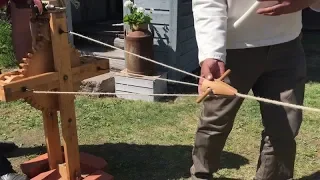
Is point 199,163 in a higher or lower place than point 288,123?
lower

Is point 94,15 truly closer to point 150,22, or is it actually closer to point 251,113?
point 150,22

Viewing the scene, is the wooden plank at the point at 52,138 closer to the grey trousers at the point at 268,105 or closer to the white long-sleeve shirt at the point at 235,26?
the grey trousers at the point at 268,105

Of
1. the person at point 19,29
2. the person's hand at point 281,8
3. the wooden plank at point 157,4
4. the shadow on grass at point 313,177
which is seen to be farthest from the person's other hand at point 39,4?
the wooden plank at point 157,4

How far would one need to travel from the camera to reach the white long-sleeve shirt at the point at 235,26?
227cm

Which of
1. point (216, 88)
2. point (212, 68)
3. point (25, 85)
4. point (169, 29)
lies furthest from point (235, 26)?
point (169, 29)

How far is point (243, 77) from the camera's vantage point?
2.52 meters

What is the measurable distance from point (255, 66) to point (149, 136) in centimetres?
153

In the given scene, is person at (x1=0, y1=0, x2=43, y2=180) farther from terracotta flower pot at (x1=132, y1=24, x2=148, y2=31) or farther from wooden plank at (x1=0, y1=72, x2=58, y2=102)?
terracotta flower pot at (x1=132, y1=24, x2=148, y2=31)

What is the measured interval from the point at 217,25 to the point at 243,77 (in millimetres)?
371

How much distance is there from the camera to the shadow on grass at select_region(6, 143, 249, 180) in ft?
10.7

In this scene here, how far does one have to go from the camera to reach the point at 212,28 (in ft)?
7.48

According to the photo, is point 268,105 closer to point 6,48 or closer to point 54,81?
point 54,81

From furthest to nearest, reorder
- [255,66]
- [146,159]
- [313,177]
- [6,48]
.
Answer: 1. [6,48]
2. [146,159]
3. [313,177]
4. [255,66]

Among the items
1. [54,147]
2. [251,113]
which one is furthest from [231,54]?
[251,113]
